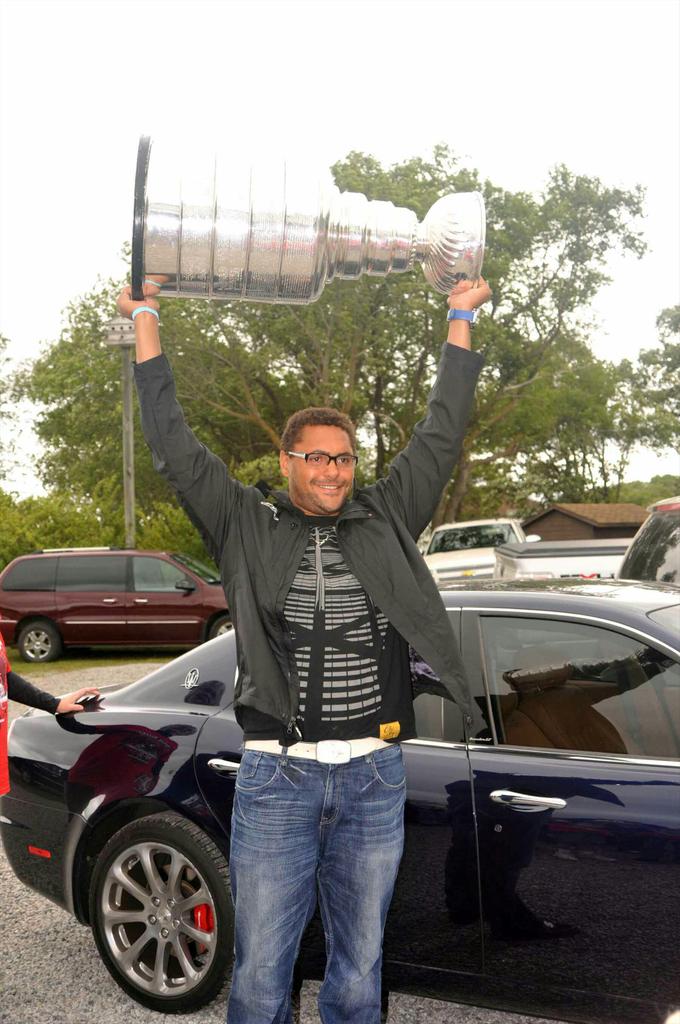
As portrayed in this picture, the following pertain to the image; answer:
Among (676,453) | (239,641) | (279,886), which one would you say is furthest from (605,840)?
(676,453)

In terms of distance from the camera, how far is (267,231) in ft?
8.84

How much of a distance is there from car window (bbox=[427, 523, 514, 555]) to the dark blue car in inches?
627

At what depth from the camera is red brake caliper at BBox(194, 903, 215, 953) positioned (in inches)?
140

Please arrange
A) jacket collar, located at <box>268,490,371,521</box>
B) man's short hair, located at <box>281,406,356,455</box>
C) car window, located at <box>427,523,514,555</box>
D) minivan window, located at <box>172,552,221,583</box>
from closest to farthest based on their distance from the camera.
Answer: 1. jacket collar, located at <box>268,490,371,521</box>
2. man's short hair, located at <box>281,406,356,455</box>
3. minivan window, located at <box>172,552,221,583</box>
4. car window, located at <box>427,523,514,555</box>

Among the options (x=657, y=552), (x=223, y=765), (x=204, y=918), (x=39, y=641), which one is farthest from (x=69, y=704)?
(x=39, y=641)

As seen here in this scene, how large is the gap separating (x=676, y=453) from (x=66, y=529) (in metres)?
35.1

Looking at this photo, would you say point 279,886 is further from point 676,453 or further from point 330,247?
point 676,453

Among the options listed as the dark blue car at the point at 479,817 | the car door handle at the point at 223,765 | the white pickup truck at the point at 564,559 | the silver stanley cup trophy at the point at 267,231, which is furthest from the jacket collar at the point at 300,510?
the white pickup truck at the point at 564,559

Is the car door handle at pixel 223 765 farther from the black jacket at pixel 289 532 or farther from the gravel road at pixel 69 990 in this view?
the black jacket at pixel 289 532

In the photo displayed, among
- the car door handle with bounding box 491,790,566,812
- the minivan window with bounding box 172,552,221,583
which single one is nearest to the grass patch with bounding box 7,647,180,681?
the minivan window with bounding box 172,552,221,583

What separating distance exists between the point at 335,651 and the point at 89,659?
541 inches

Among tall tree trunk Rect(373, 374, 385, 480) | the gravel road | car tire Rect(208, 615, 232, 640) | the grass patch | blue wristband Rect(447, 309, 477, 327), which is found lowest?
the grass patch

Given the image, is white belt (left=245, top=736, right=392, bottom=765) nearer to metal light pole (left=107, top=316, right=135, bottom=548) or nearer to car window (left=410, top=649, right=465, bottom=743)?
car window (left=410, top=649, right=465, bottom=743)

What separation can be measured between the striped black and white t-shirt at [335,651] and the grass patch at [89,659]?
1146cm
